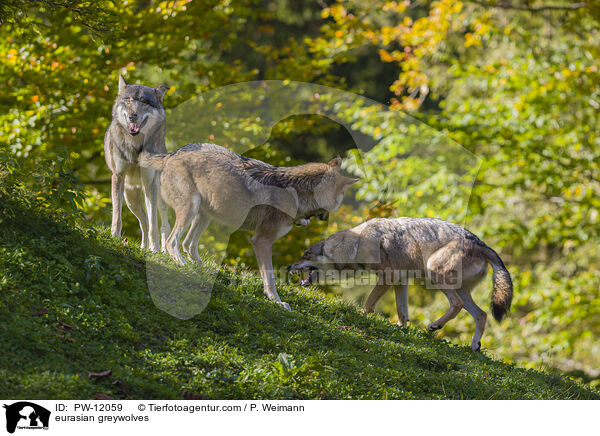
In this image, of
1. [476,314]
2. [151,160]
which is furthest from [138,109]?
[476,314]

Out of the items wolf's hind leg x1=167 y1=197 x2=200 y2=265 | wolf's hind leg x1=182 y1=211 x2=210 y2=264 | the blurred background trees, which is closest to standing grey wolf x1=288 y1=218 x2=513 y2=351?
wolf's hind leg x1=182 y1=211 x2=210 y2=264

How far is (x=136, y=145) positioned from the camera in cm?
704

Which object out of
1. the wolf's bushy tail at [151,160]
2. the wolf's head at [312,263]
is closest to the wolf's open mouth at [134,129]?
the wolf's bushy tail at [151,160]

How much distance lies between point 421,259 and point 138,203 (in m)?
3.82

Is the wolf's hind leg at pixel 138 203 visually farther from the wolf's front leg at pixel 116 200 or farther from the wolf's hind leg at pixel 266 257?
the wolf's hind leg at pixel 266 257

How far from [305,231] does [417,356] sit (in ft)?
21.8

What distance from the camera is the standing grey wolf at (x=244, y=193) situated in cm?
680

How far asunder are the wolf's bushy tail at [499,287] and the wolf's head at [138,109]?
4507mm

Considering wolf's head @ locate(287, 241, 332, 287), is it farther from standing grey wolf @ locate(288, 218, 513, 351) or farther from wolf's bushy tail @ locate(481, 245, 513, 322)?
wolf's bushy tail @ locate(481, 245, 513, 322)

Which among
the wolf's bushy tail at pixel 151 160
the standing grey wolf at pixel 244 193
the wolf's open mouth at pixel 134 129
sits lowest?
the standing grey wolf at pixel 244 193

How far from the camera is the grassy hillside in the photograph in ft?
15.6

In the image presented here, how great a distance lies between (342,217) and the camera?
42.7 ft

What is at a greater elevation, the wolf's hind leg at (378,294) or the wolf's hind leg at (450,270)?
the wolf's hind leg at (450,270)

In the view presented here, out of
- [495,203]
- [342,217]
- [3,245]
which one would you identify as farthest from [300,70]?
[3,245]
